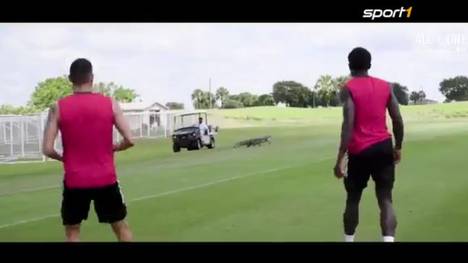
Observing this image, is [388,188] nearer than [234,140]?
Yes

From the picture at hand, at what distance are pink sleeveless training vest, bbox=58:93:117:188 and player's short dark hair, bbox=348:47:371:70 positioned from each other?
1950mm

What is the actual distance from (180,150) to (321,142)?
2.06m

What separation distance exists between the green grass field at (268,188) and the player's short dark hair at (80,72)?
125 centimetres

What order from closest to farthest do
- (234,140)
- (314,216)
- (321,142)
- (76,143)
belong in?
1. (76,143)
2. (314,216)
3. (321,142)
4. (234,140)

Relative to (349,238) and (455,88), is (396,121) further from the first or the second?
(455,88)

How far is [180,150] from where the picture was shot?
855 centimetres

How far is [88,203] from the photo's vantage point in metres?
4.57

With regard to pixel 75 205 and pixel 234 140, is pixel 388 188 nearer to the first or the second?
pixel 75 205

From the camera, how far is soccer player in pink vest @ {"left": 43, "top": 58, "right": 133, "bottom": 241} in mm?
4449

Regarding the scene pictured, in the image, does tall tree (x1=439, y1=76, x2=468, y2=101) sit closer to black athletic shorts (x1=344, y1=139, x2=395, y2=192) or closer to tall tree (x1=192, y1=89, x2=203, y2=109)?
black athletic shorts (x1=344, y1=139, x2=395, y2=192)

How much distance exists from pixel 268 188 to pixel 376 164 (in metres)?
2.49
